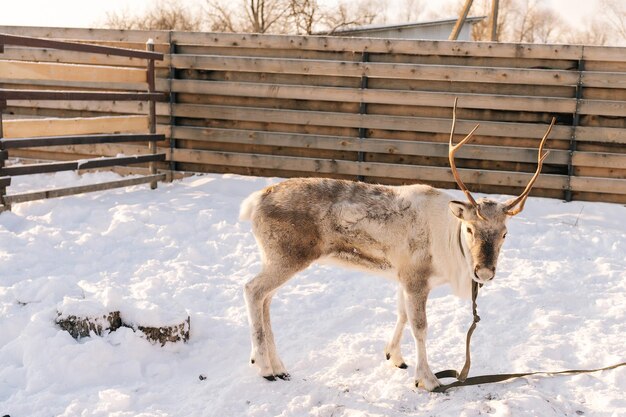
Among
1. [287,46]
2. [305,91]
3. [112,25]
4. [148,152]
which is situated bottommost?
[148,152]

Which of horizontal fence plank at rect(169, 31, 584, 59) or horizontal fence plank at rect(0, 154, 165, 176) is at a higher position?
horizontal fence plank at rect(169, 31, 584, 59)

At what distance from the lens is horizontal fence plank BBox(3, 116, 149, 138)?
8008mm

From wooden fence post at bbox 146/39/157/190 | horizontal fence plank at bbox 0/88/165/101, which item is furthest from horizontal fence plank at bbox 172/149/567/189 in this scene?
horizontal fence plank at bbox 0/88/165/101

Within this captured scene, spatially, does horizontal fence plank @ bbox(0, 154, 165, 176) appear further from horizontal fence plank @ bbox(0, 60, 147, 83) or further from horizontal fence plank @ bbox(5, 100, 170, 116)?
horizontal fence plank @ bbox(0, 60, 147, 83)

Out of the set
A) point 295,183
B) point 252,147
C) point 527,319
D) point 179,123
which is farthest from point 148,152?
point 527,319

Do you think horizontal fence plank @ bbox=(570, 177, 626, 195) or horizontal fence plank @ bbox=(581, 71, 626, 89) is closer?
horizontal fence plank @ bbox=(581, 71, 626, 89)

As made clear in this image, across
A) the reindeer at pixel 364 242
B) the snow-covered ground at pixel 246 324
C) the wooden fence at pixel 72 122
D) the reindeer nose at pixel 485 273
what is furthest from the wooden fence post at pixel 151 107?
the reindeer nose at pixel 485 273

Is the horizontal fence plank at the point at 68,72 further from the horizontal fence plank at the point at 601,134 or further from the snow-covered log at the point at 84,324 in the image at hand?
the horizontal fence plank at the point at 601,134

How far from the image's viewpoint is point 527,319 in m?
Result: 5.63

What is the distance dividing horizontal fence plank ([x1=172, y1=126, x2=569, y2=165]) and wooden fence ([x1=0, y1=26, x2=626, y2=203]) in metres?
0.02

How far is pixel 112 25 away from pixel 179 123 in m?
28.1

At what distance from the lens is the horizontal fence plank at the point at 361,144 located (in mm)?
9055

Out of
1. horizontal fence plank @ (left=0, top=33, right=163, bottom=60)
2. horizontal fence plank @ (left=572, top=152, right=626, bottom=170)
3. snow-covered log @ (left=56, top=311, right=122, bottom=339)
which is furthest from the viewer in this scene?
horizontal fence plank @ (left=572, top=152, right=626, bottom=170)

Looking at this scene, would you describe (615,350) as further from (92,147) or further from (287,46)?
(92,147)
